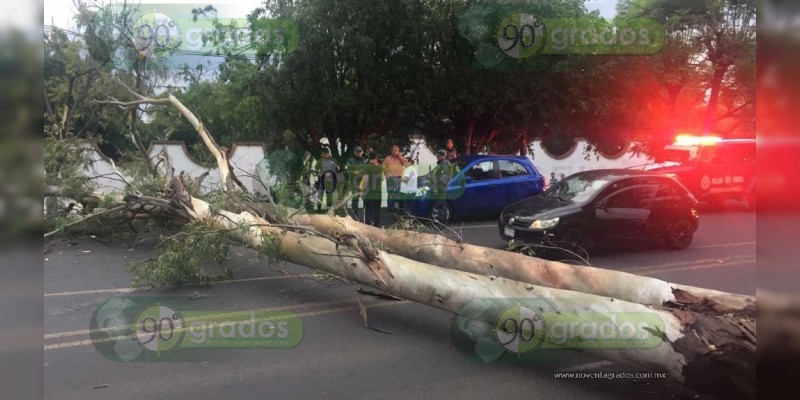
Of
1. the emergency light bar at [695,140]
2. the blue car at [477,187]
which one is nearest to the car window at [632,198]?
the blue car at [477,187]

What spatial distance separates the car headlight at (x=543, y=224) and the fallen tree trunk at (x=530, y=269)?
221cm

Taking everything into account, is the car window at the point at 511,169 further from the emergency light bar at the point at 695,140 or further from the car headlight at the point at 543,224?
the emergency light bar at the point at 695,140

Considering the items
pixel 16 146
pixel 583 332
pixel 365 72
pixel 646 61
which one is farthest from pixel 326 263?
pixel 646 61

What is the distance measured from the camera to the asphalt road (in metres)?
3.87

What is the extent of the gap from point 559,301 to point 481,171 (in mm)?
8008

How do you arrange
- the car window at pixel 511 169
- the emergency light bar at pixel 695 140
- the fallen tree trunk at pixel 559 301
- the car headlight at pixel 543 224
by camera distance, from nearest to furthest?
the fallen tree trunk at pixel 559 301, the car headlight at pixel 543 224, the car window at pixel 511 169, the emergency light bar at pixel 695 140

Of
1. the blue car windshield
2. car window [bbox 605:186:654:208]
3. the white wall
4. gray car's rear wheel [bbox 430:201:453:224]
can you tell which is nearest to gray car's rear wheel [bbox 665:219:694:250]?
car window [bbox 605:186:654:208]

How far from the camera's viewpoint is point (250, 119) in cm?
1365

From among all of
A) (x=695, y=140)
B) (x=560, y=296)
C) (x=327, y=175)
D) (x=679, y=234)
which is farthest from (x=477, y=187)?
(x=560, y=296)

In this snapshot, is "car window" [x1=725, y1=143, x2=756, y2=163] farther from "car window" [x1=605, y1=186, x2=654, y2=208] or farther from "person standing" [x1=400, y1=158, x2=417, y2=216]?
"person standing" [x1=400, y1=158, x2=417, y2=216]

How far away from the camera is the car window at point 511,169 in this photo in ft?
40.2

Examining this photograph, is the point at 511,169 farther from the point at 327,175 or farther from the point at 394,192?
the point at 327,175

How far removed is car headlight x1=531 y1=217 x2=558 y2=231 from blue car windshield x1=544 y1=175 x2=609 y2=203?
0.67 meters

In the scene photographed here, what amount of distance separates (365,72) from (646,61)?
25.6 ft
